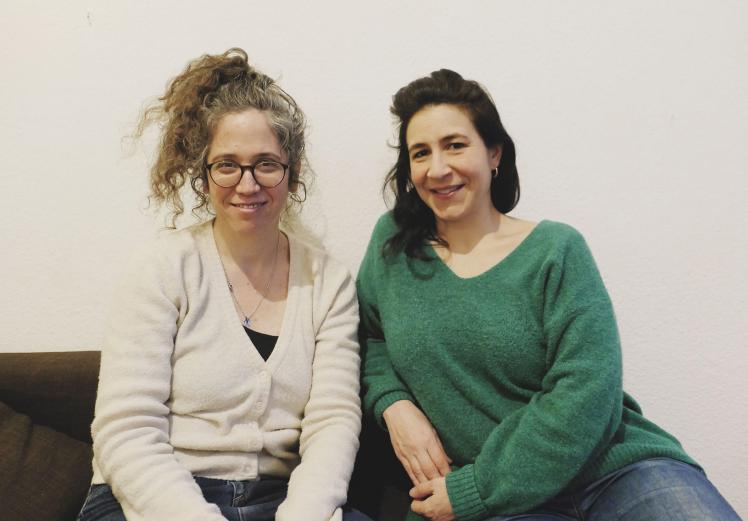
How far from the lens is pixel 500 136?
1338 mm

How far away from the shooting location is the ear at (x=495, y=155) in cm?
134

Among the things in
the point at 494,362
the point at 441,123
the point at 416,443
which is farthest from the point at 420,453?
the point at 441,123

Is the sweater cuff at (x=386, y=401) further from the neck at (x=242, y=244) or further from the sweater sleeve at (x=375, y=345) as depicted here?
the neck at (x=242, y=244)

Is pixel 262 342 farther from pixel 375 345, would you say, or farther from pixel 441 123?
pixel 441 123

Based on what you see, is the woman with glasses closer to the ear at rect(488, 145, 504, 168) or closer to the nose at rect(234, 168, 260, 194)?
the nose at rect(234, 168, 260, 194)


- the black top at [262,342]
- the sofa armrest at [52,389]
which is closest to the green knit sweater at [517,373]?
the black top at [262,342]

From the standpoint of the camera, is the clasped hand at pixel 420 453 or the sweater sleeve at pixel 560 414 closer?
the sweater sleeve at pixel 560 414

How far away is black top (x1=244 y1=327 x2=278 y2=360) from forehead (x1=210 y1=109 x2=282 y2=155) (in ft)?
1.32

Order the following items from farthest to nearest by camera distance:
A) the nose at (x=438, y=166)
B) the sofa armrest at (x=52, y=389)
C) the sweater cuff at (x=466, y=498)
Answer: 1. the sofa armrest at (x=52, y=389)
2. the nose at (x=438, y=166)
3. the sweater cuff at (x=466, y=498)

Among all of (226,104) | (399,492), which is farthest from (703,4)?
(399,492)

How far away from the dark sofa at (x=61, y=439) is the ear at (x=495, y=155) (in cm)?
74

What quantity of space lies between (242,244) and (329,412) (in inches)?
17.3

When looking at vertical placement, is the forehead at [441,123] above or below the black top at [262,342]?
above

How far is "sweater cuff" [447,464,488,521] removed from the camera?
116 cm
